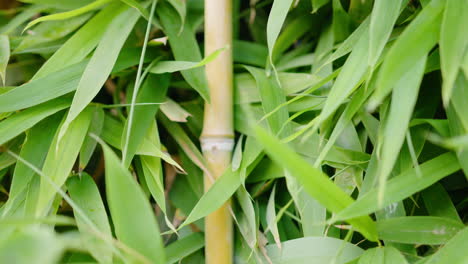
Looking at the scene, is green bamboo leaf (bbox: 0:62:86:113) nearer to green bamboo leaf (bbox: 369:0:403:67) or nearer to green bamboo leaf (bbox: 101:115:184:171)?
green bamboo leaf (bbox: 101:115:184:171)

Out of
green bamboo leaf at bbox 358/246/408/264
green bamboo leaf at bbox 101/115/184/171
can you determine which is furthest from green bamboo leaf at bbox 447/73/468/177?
green bamboo leaf at bbox 101/115/184/171

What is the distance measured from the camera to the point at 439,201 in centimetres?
57

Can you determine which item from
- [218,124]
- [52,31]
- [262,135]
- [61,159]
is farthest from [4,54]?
[262,135]

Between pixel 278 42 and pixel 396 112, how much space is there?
34 cm

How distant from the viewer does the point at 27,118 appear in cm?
60

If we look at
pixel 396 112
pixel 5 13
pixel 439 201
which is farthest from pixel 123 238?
pixel 5 13

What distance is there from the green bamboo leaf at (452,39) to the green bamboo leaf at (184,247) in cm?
37

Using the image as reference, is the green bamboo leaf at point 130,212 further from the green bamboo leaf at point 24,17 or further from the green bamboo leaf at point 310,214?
the green bamboo leaf at point 24,17

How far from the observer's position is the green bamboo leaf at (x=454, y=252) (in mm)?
449

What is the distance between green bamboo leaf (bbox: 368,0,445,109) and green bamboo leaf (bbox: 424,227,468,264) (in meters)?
0.16

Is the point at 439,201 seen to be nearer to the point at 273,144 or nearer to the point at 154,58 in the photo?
the point at 273,144

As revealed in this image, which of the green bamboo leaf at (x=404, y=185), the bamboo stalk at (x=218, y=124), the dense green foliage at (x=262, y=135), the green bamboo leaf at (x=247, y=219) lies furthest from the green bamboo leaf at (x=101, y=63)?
the green bamboo leaf at (x=404, y=185)

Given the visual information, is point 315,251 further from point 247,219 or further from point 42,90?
point 42,90

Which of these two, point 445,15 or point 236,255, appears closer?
point 445,15
